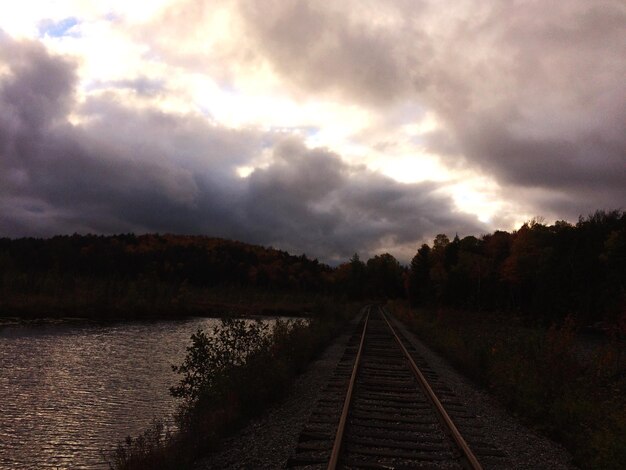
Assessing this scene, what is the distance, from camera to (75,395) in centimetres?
1394

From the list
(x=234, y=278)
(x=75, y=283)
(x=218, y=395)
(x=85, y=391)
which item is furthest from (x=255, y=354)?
(x=234, y=278)

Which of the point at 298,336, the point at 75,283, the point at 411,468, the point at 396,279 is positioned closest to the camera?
the point at 411,468

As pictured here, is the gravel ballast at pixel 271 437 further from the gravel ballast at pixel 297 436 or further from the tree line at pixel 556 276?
the tree line at pixel 556 276

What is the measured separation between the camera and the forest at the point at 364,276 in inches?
1641

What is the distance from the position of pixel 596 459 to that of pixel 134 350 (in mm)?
21304

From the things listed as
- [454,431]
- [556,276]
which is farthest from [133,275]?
[454,431]

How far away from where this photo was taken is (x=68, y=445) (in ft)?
32.0

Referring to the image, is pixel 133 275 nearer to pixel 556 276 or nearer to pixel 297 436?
pixel 556 276

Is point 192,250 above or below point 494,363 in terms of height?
above

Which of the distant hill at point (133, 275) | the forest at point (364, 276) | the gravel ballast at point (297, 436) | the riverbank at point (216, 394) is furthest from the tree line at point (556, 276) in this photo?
the distant hill at point (133, 275)

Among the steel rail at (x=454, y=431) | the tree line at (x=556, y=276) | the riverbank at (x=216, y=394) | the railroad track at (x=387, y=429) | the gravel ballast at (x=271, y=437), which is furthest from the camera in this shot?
the tree line at (x=556, y=276)

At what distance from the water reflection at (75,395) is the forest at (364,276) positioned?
16.5 meters

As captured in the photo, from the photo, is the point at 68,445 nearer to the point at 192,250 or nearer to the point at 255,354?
the point at 255,354

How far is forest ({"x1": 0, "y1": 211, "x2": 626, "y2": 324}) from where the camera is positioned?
137 ft
